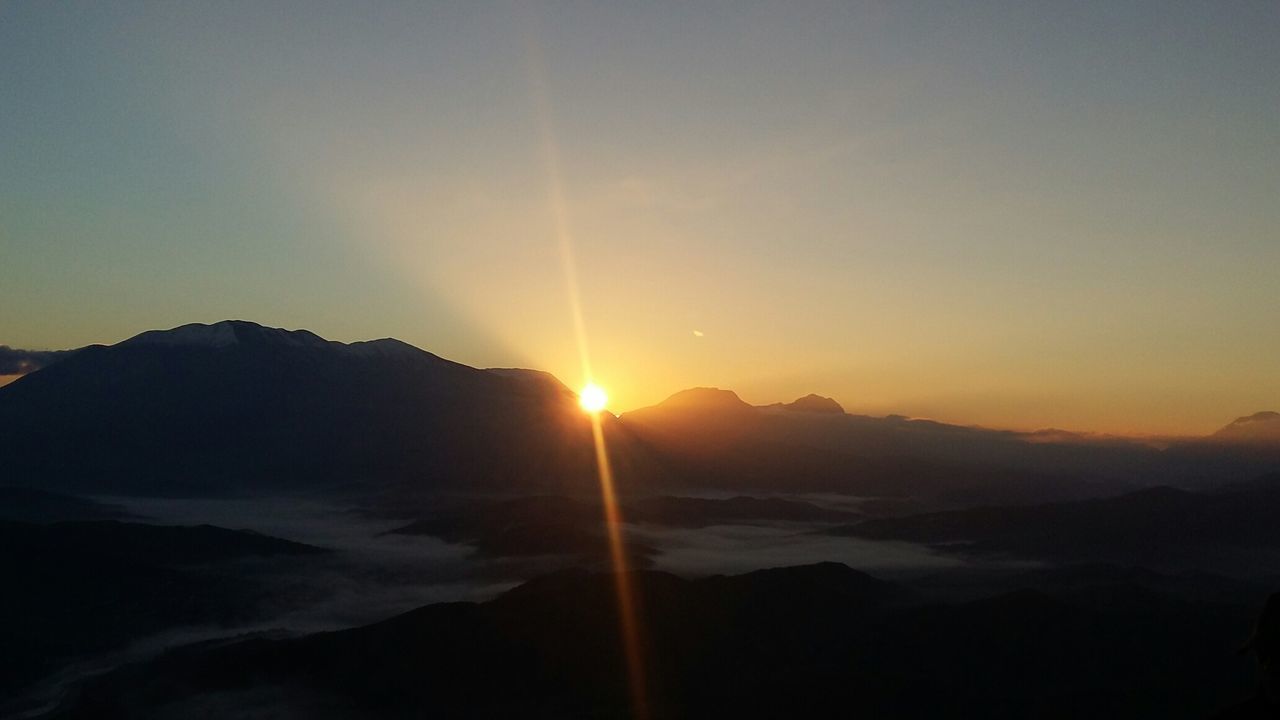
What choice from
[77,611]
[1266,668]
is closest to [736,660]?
[1266,668]

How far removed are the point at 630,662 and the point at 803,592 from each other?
129ft

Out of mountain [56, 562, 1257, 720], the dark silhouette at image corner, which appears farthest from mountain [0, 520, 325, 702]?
the dark silhouette at image corner

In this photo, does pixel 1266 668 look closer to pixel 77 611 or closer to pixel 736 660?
pixel 736 660

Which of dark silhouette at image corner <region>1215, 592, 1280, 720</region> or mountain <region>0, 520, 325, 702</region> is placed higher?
dark silhouette at image corner <region>1215, 592, 1280, 720</region>

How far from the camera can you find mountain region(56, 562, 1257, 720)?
113m

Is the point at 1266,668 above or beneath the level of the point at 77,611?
above

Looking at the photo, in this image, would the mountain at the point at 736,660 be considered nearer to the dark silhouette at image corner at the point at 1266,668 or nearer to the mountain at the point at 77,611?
the mountain at the point at 77,611

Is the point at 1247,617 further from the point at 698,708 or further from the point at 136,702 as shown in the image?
the point at 136,702

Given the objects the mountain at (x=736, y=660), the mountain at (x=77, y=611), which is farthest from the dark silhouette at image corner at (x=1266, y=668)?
the mountain at (x=77, y=611)

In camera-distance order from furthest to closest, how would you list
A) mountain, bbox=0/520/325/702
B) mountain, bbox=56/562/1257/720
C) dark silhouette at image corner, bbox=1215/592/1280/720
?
mountain, bbox=0/520/325/702, mountain, bbox=56/562/1257/720, dark silhouette at image corner, bbox=1215/592/1280/720

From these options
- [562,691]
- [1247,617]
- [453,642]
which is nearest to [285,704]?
[453,642]

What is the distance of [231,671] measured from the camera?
428 ft

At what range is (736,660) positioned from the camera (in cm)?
13350

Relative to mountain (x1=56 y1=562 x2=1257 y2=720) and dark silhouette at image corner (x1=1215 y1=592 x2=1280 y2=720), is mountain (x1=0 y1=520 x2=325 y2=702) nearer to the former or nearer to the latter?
mountain (x1=56 y1=562 x2=1257 y2=720)
